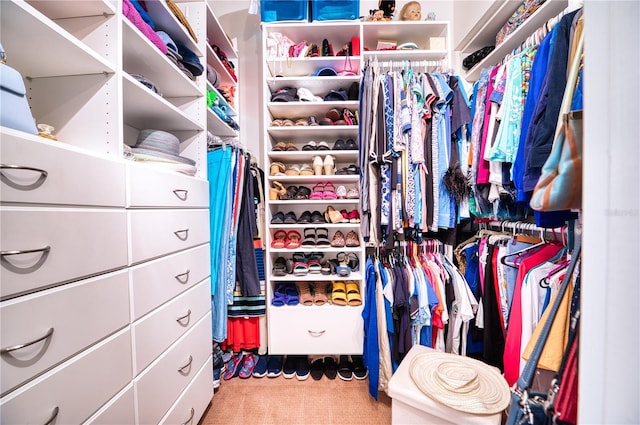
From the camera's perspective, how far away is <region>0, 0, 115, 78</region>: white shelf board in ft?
1.81

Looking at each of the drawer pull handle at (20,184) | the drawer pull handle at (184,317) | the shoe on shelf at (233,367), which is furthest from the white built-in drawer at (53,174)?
the shoe on shelf at (233,367)

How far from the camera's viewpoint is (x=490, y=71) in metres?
1.13

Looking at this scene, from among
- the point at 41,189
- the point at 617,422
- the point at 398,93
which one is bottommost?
the point at 617,422

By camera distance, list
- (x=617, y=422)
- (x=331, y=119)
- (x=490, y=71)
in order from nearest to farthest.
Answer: (x=617, y=422)
(x=490, y=71)
(x=331, y=119)

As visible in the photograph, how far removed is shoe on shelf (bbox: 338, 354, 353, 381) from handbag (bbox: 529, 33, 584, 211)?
5.10 ft

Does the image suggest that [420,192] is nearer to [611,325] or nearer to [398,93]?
[398,93]

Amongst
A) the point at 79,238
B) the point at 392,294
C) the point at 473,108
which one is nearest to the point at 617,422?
the point at 392,294

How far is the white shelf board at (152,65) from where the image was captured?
33.5 inches

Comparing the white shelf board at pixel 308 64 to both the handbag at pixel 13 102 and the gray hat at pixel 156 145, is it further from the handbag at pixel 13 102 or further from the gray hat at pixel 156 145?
the handbag at pixel 13 102

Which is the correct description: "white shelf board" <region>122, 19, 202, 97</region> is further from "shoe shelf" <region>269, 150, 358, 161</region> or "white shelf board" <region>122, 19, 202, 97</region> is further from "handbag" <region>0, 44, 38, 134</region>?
"shoe shelf" <region>269, 150, 358, 161</region>

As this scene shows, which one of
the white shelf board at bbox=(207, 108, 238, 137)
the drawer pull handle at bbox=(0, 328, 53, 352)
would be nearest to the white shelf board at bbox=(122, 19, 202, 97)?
the white shelf board at bbox=(207, 108, 238, 137)


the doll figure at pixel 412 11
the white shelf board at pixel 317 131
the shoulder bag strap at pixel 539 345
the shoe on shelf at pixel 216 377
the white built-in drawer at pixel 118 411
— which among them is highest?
the doll figure at pixel 412 11

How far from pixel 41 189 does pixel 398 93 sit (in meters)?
1.51

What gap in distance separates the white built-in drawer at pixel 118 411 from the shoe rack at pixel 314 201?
0.77 m
